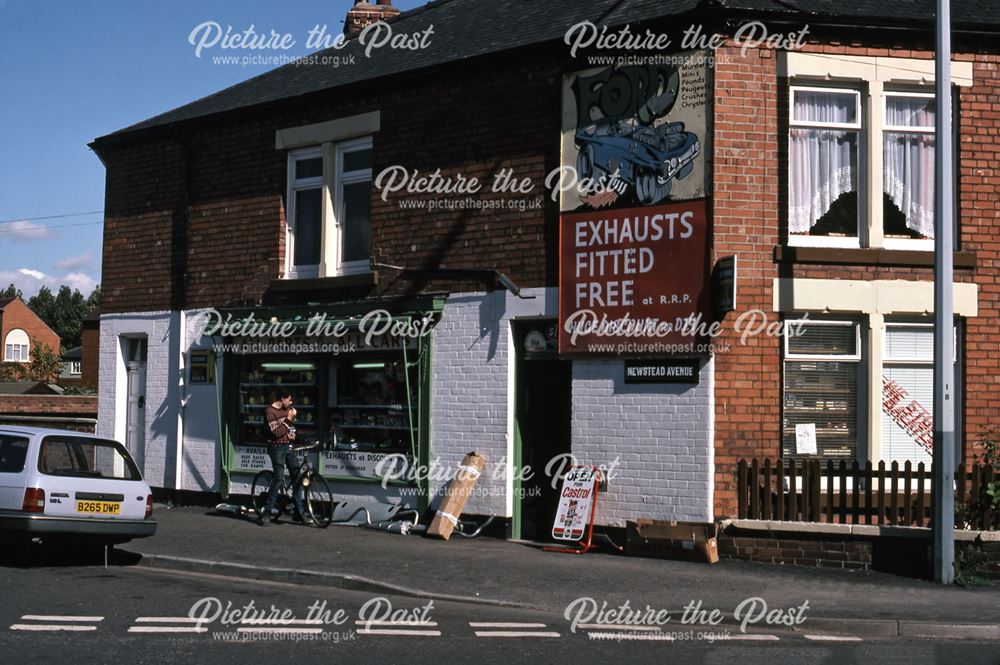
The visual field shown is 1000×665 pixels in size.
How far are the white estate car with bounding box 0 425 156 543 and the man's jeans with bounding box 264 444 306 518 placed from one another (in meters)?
3.21

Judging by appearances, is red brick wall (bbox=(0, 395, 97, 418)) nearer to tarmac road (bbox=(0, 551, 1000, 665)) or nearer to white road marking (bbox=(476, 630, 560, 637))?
tarmac road (bbox=(0, 551, 1000, 665))

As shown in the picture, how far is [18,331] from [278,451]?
8307 cm

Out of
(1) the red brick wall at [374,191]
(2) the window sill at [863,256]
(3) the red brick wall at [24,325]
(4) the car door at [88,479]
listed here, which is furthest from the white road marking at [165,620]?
(3) the red brick wall at [24,325]

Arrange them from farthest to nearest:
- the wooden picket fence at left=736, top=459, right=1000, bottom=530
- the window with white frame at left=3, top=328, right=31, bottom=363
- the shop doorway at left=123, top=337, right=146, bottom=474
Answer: the window with white frame at left=3, top=328, right=31, bottom=363
the shop doorway at left=123, top=337, right=146, bottom=474
the wooden picket fence at left=736, top=459, right=1000, bottom=530

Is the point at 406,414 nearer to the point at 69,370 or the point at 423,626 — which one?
the point at 423,626

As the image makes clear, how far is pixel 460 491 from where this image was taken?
15.0 m

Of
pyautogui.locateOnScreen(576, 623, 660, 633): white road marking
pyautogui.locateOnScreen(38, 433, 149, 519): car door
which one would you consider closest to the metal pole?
pyautogui.locateOnScreen(576, 623, 660, 633): white road marking

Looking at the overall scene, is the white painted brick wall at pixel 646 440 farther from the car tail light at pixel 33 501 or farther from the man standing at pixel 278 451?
the car tail light at pixel 33 501

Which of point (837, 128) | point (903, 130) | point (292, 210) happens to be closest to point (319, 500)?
point (292, 210)

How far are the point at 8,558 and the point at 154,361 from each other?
21.9ft

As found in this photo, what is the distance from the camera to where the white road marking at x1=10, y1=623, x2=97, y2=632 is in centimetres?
860

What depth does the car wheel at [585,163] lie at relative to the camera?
14.4 meters

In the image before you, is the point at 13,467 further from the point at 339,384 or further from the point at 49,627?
the point at 339,384

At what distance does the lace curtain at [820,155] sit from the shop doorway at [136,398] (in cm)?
1191
